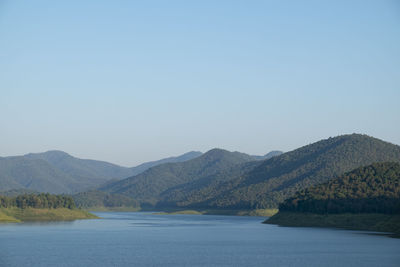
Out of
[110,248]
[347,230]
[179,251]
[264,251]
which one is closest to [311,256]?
[264,251]

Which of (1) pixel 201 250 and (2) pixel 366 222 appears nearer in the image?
(1) pixel 201 250

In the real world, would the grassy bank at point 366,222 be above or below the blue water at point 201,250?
above

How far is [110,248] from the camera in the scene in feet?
443

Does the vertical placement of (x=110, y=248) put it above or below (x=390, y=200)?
below

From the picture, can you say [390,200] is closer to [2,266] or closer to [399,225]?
[399,225]


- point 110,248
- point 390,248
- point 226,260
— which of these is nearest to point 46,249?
point 110,248

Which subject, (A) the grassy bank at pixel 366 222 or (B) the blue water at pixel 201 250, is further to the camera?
(A) the grassy bank at pixel 366 222

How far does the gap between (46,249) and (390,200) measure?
108m

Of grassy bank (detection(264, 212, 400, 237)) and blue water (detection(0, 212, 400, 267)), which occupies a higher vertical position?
grassy bank (detection(264, 212, 400, 237))

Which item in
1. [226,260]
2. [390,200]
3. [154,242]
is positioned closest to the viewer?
[226,260]

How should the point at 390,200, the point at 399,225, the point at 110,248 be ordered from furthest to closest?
the point at 390,200 < the point at 399,225 < the point at 110,248

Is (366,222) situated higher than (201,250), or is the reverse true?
(366,222)

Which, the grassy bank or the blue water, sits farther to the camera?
the grassy bank

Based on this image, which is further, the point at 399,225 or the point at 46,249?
the point at 399,225
